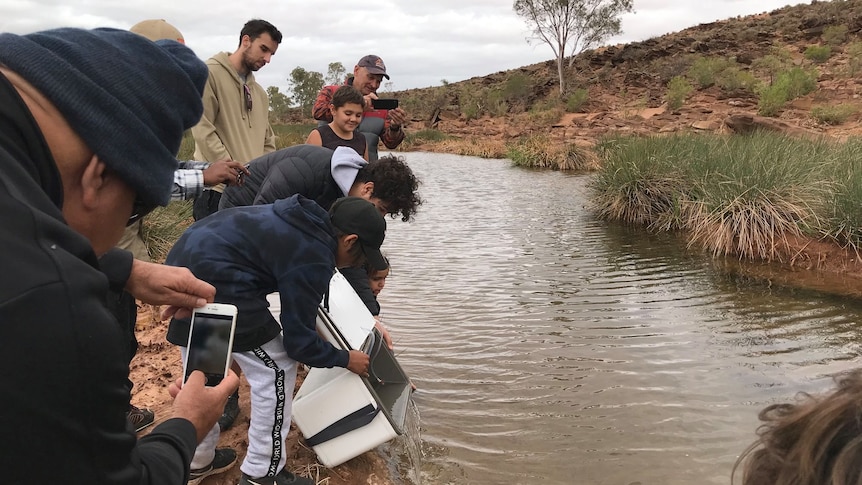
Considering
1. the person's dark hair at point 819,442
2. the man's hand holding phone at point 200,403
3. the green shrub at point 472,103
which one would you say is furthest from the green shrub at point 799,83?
the man's hand holding phone at point 200,403

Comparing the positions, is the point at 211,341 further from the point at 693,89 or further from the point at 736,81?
the point at 693,89

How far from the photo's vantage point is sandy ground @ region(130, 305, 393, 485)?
111 inches

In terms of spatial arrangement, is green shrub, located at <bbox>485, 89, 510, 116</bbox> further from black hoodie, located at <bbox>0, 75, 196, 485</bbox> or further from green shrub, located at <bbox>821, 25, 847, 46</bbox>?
black hoodie, located at <bbox>0, 75, 196, 485</bbox>

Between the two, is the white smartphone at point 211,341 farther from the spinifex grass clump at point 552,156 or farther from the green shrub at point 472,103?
the green shrub at point 472,103

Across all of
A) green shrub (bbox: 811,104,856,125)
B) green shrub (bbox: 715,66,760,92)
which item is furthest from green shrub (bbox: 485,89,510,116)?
green shrub (bbox: 811,104,856,125)

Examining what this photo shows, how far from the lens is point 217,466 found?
2.72m

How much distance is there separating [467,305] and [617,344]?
162 centimetres

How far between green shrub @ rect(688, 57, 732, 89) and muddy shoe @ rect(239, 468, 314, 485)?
3283cm

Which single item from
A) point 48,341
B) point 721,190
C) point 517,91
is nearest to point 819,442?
point 48,341

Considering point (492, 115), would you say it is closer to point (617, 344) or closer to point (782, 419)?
point (617, 344)

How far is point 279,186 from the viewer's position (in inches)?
130

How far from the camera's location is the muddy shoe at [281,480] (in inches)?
100

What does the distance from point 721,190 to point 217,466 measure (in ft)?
25.6

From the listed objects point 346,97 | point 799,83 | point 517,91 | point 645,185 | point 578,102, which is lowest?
point 645,185
